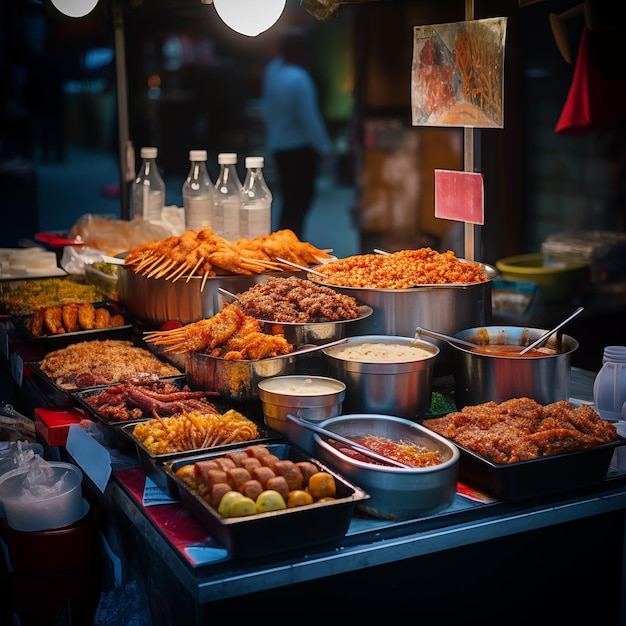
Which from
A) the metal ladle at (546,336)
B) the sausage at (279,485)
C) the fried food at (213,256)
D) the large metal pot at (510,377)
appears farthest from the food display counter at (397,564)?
the fried food at (213,256)

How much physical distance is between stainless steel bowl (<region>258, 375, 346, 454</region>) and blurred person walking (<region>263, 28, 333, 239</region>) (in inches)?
271

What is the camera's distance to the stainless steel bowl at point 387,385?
8.14ft

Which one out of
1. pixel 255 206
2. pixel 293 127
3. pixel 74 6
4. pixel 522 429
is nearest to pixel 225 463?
pixel 522 429

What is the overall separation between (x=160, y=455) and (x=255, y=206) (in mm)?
1951

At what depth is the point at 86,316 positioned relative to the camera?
3.62 metres

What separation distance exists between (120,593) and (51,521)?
0.31 m

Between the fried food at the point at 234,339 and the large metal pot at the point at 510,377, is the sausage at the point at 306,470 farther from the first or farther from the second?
the large metal pot at the point at 510,377

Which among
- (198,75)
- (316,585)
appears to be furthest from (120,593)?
(198,75)

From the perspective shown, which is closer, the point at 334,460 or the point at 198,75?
the point at 334,460

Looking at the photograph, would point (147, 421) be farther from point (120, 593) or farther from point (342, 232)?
point (342, 232)

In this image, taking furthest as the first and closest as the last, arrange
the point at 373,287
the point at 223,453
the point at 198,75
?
the point at 198,75
the point at 373,287
the point at 223,453

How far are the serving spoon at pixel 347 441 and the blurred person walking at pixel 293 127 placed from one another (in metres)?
7.05

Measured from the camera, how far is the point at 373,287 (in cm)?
293

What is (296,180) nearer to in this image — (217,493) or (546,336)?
(546,336)
